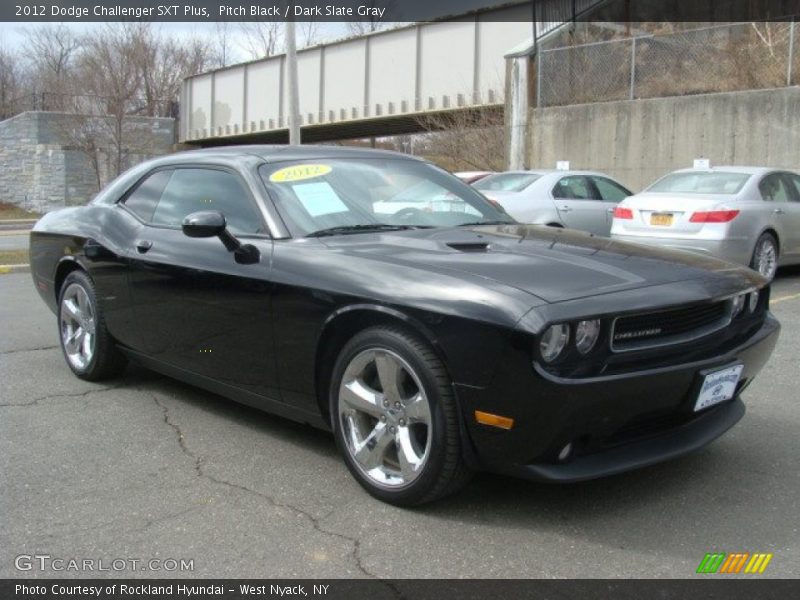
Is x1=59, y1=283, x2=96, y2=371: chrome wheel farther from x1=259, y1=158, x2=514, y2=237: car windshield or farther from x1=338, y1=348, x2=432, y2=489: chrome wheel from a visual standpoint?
x1=338, y1=348, x2=432, y2=489: chrome wheel

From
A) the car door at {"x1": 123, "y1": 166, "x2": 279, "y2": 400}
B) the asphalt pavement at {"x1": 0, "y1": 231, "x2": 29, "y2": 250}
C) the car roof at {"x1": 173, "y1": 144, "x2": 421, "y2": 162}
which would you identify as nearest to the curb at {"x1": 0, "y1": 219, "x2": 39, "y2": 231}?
the asphalt pavement at {"x1": 0, "y1": 231, "x2": 29, "y2": 250}

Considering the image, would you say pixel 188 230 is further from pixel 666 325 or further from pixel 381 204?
pixel 666 325

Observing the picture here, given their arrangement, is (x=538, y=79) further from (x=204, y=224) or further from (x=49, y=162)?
(x=49, y=162)

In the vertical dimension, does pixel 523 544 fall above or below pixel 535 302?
below

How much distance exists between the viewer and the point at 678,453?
10.2 feet

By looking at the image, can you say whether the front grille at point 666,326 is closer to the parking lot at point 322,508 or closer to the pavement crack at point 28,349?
the parking lot at point 322,508

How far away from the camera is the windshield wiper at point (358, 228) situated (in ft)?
12.5

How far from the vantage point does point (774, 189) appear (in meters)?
9.61

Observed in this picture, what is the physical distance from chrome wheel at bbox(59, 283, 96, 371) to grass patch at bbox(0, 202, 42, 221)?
32.7 metres

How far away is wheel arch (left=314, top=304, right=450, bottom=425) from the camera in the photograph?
306cm

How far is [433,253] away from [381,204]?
2.63 feet

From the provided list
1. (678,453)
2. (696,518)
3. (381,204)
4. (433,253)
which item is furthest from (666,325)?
(381,204)

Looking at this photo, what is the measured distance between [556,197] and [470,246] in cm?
736
